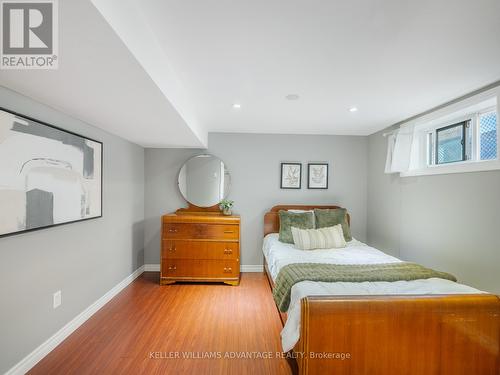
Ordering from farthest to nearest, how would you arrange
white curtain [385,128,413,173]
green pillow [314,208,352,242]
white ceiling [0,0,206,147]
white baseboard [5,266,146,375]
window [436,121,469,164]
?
1. green pillow [314,208,352,242]
2. white curtain [385,128,413,173]
3. window [436,121,469,164]
4. white baseboard [5,266,146,375]
5. white ceiling [0,0,206,147]

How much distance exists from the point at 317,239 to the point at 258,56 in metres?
2.25

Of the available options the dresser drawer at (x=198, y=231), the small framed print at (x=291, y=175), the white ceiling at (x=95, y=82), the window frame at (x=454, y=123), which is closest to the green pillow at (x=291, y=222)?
the small framed print at (x=291, y=175)

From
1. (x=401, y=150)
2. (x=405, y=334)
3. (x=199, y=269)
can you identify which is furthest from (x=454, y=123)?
(x=199, y=269)

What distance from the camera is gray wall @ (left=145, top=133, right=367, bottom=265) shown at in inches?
153

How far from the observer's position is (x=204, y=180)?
12.8ft

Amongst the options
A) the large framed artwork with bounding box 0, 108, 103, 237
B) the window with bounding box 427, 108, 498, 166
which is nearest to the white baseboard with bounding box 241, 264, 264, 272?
the large framed artwork with bounding box 0, 108, 103, 237

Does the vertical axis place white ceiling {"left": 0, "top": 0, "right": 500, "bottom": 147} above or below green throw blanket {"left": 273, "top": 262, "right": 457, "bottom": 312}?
above

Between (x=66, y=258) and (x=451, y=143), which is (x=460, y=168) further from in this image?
(x=66, y=258)

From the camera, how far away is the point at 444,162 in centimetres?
274

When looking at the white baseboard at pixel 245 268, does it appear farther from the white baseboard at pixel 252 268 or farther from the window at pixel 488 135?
the window at pixel 488 135

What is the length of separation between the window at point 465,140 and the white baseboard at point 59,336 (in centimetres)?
406

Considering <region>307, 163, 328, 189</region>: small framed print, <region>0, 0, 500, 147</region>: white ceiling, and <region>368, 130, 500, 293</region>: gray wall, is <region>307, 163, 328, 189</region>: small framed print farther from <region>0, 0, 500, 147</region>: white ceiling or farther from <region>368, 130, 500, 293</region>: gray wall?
<region>0, 0, 500, 147</region>: white ceiling

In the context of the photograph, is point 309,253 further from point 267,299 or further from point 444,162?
point 444,162

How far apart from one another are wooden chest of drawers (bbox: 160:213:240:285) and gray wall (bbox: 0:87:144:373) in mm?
583
